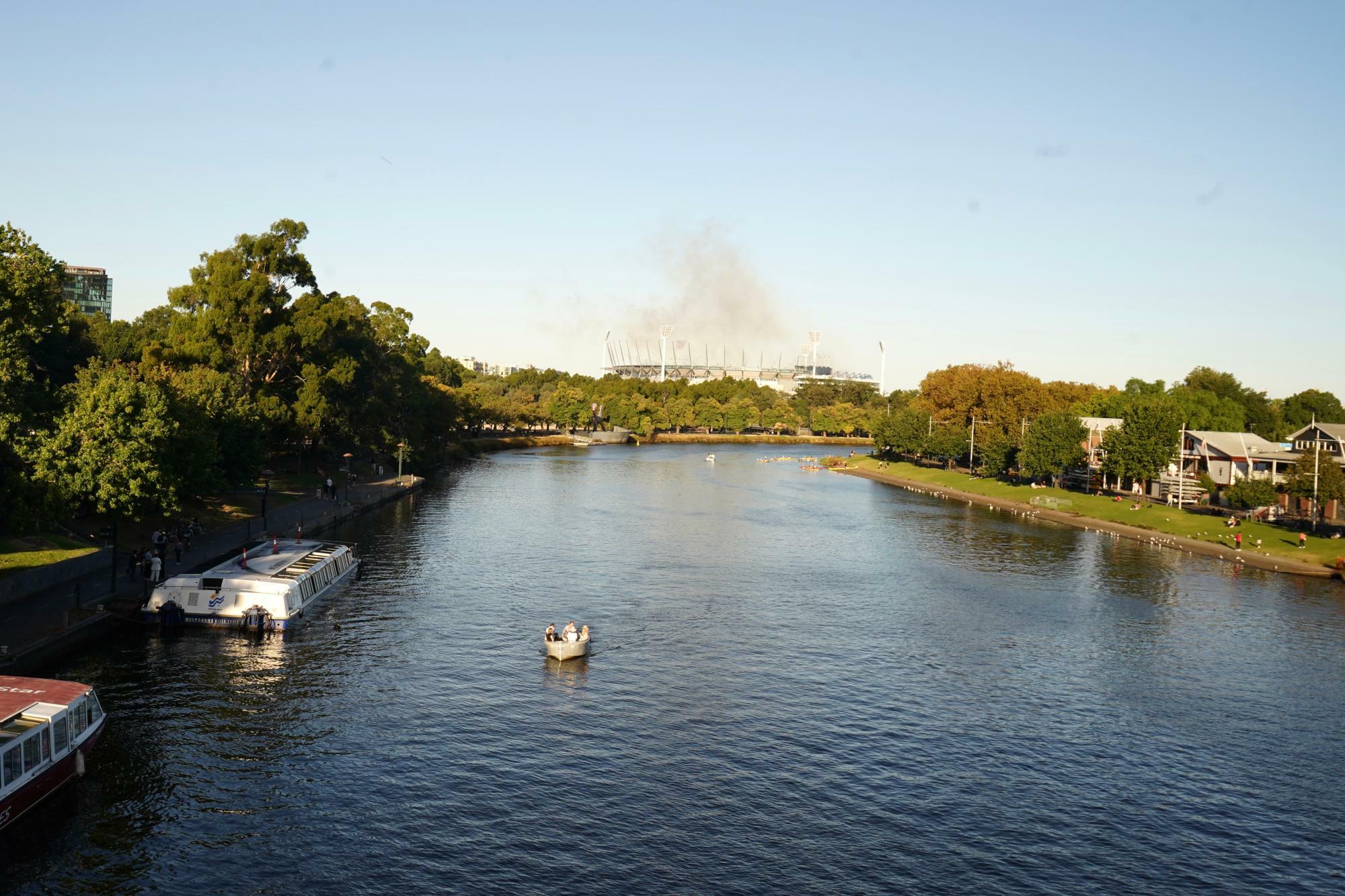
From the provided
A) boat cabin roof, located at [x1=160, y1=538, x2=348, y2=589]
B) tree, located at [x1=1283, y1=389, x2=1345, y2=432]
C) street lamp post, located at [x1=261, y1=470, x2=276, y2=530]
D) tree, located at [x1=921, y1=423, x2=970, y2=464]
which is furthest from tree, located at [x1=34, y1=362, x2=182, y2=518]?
tree, located at [x1=1283, y1=389, x2=1345, y2=432]

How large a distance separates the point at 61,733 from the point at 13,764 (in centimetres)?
234

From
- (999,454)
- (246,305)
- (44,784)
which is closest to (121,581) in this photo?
(44,784)

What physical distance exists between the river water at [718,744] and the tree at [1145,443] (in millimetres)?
46451

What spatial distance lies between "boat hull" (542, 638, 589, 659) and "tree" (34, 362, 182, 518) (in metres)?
24.3

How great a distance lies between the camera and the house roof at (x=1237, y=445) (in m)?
112

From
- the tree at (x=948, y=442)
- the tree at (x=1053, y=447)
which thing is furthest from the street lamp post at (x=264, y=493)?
the tree at (x=948, y=442)

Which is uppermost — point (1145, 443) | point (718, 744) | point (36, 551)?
point (1145, 443)

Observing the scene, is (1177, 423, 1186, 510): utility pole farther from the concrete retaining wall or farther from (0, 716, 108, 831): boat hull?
(0, 716, 108, 831): boat hull

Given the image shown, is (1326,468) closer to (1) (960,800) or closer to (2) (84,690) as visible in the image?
(1) (960,800)

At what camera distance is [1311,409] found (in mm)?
190000

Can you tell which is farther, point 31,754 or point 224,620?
point 224,620

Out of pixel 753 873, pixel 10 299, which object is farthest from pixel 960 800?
pixel 10 299

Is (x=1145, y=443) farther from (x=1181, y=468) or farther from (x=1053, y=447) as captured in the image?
(x=1053, y=447)

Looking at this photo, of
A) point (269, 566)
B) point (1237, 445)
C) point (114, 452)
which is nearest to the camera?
point (114, 452)
